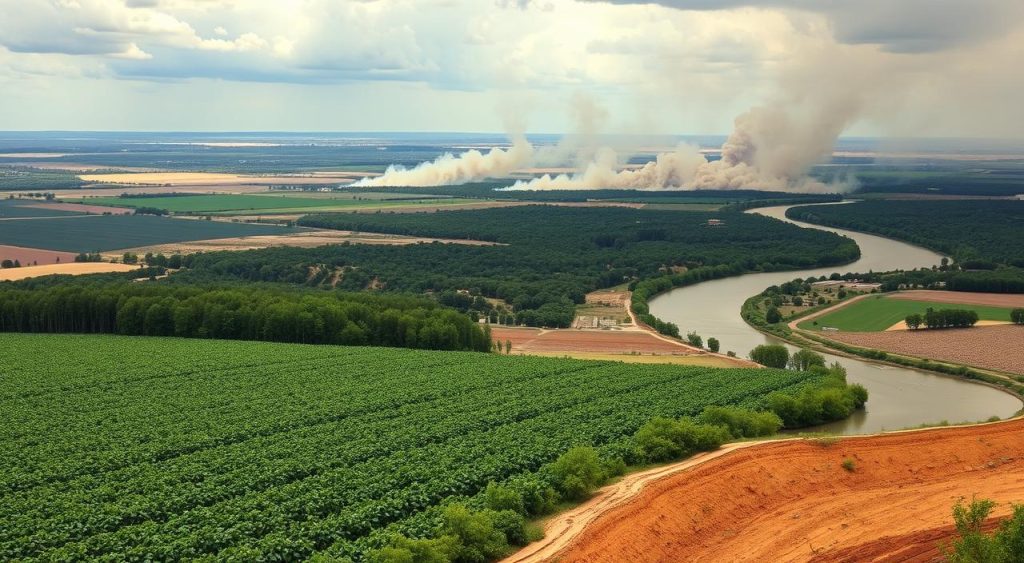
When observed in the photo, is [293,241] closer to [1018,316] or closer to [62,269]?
[62,269]

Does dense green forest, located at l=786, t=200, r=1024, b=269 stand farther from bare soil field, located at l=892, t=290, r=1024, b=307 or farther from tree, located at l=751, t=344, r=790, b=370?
tree, located at l=751, t=344, r=790, b=370

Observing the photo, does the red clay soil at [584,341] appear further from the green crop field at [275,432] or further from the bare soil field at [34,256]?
the bare soil field at [34,256]

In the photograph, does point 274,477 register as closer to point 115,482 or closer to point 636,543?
point 115,482

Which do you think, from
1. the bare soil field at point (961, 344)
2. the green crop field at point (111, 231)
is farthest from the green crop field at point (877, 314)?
the green crop field at point (111, 231)

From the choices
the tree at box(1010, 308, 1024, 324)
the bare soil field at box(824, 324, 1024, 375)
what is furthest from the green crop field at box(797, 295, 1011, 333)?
the bare soil field at box(824, 324, 1024, 375)

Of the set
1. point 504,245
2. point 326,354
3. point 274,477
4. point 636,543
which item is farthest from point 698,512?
point 504,245
